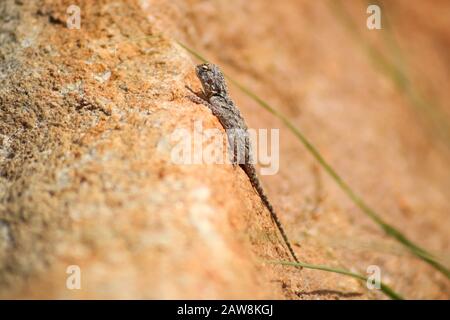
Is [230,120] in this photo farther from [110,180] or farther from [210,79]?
[110,180]

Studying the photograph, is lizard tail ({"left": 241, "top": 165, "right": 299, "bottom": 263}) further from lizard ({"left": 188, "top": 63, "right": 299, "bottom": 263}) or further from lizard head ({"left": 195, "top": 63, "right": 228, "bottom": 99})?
lizard head ({"left": 195, "top": 63, "right": 228, "bottom": 99})

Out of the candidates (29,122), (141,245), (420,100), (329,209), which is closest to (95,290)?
(141,245)

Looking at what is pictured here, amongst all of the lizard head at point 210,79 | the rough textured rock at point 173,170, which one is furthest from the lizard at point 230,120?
the rough textured rock at point 173,170

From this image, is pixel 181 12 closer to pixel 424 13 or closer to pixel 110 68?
pixel 110 68

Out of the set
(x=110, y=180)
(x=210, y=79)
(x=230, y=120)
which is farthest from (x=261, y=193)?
(x=110, y=180)

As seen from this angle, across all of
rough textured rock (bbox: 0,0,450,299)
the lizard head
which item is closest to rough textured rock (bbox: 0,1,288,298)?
rough textured rock (bbox: 0,0,450,299)

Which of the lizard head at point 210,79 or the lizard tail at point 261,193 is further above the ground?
the lizard head at point 210,79

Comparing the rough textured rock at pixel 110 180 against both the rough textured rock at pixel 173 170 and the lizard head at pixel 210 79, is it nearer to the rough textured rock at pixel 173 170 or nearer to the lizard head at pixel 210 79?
the rough textured rock at pixel 173 170
